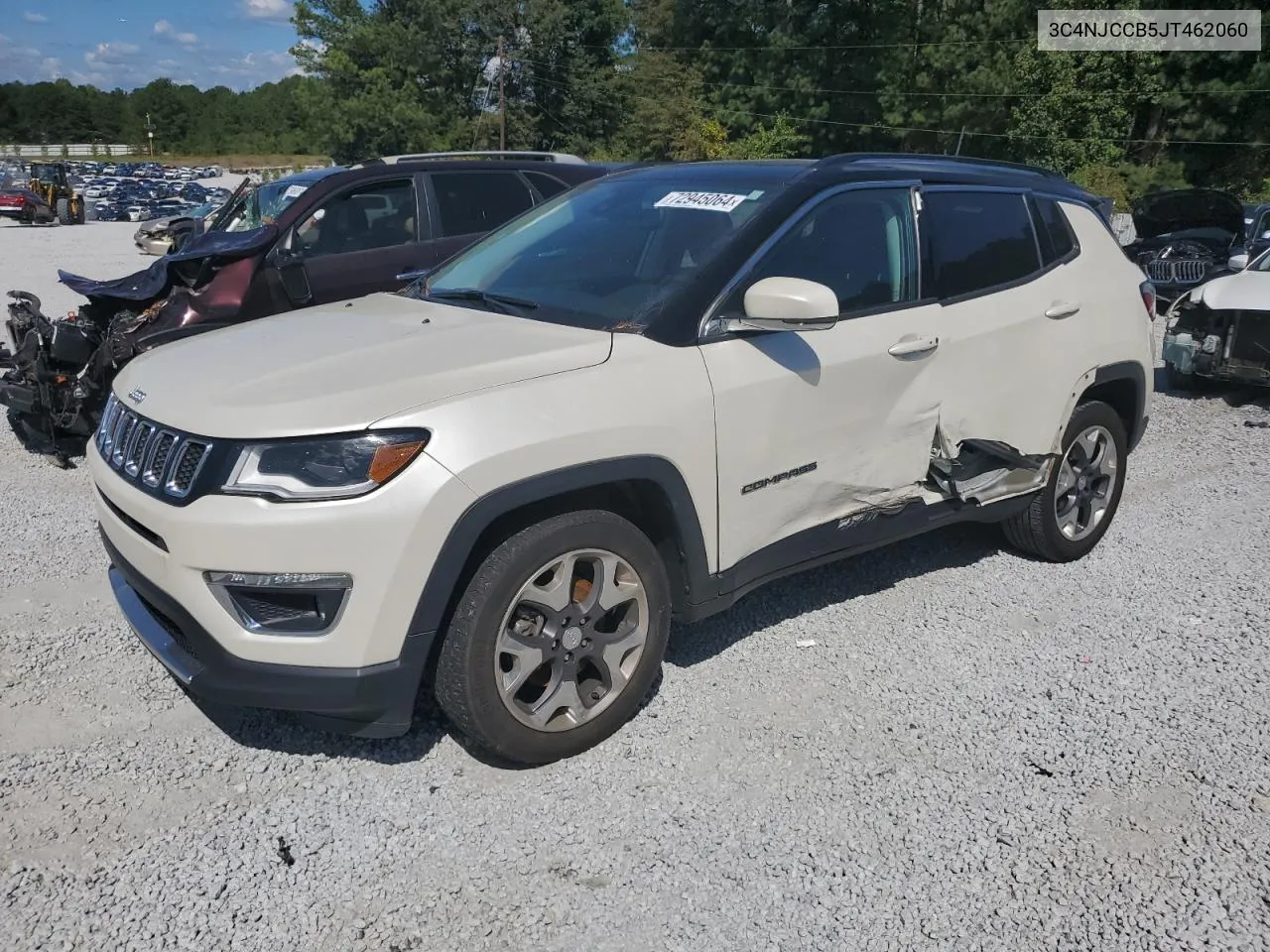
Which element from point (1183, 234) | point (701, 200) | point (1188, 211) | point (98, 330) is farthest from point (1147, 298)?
point (1188, 211)

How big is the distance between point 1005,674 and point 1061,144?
144ft

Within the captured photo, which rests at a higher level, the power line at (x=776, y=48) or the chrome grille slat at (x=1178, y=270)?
the power line at (x=776, y=48)

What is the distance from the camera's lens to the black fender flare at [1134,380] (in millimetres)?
4668

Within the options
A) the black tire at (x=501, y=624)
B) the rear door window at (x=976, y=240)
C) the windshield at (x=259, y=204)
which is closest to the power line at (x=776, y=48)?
the windshield at (x=259, y=204)

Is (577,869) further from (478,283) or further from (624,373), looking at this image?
(478,283)

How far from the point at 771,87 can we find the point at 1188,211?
4258 cm

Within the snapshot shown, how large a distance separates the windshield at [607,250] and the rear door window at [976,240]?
744 millimetres

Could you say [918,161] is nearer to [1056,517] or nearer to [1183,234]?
[1056,517]

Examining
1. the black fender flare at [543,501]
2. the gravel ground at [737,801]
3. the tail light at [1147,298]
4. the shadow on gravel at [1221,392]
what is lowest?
the gravel ground at [737,801]

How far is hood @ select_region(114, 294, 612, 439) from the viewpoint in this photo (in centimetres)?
273

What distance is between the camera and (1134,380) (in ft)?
16.0

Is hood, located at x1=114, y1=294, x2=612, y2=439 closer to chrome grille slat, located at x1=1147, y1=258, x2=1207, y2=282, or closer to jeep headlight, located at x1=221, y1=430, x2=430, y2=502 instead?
jeep headlight, located at x1=221, y1=430, x2=430, y2=502

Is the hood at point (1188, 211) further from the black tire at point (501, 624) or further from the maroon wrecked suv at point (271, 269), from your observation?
the black tire at point (501, 624)

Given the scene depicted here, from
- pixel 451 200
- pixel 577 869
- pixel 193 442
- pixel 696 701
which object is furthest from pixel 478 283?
pixel 451 200
